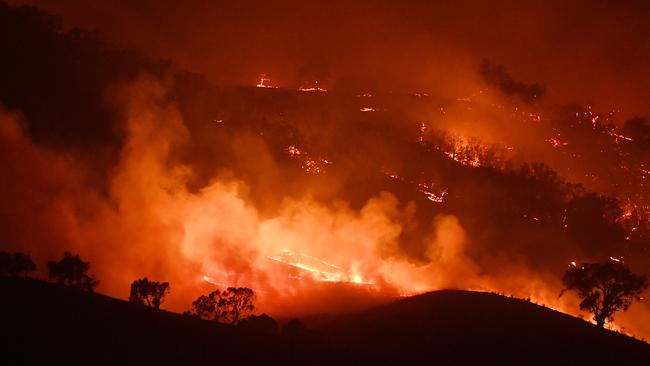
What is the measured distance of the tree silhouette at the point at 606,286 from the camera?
62156 millimetres

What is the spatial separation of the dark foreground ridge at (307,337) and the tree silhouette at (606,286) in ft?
37.8

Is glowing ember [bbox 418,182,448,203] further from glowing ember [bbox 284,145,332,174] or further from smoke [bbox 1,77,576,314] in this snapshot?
smoke [bbox 1,77,576,314]

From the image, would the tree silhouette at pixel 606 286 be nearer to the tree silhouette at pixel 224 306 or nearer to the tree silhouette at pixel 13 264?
the tree silhouette at pixel 224 306

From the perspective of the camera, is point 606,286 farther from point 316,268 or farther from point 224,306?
point 224,306

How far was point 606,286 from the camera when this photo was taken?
209ft

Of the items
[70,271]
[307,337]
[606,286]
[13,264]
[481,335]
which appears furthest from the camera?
[606,286]

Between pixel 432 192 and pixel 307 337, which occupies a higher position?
pixel 432 192

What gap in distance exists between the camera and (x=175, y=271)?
77938 millimetres

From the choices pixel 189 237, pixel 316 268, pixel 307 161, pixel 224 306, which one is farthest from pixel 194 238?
pixel 307 161

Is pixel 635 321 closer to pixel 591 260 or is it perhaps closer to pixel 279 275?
pixel 591 260

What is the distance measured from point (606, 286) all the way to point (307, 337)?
4033cm

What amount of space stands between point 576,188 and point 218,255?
5502 inches

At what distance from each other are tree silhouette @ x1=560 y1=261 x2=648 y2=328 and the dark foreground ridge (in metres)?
11.5

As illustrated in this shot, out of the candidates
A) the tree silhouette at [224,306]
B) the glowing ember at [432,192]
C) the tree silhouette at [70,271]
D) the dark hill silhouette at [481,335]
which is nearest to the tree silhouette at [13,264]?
the tree silhouette at [70,271]
